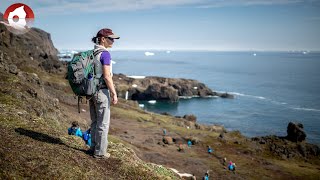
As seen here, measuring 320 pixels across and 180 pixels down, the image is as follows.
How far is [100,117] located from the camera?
34.2 ft

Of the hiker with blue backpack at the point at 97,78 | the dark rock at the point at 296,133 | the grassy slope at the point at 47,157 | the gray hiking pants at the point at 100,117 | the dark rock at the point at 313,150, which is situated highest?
the hiker with blue backpack at the point at 97,78

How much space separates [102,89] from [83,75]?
753 mm

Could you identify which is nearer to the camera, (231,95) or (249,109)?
(249,109)

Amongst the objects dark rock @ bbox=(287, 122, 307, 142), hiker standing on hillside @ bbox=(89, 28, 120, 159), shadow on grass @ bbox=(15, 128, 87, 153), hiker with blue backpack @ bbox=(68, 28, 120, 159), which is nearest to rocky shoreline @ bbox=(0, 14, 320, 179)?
shadow on grass @ bbox=(15, 128, 87, 153)

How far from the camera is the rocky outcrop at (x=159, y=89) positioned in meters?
162

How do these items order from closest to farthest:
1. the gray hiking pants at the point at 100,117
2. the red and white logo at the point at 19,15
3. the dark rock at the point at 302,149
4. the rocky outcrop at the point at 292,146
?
the gray hiking pants at the point at 100,117
the red and white logo at the point at 19,15
the rocky outcrop at the point at 292,146
the dark rock at the point at 302,149

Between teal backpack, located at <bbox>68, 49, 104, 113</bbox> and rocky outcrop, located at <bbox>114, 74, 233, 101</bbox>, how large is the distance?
14672 cm

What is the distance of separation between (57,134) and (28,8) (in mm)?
5591

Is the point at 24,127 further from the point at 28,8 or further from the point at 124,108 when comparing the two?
the point at 124,108

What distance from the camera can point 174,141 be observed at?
6675cm

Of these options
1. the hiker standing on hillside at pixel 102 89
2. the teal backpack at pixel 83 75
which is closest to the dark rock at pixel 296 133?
the hiker standing on hillside at pixel 102 89

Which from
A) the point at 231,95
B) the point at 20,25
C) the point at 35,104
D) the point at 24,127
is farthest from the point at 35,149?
the point at 231,95

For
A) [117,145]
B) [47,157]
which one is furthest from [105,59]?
[117,145]

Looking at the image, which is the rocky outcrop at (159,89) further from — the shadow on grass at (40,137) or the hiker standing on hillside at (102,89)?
the hiker standing on hillside at (102,89)
